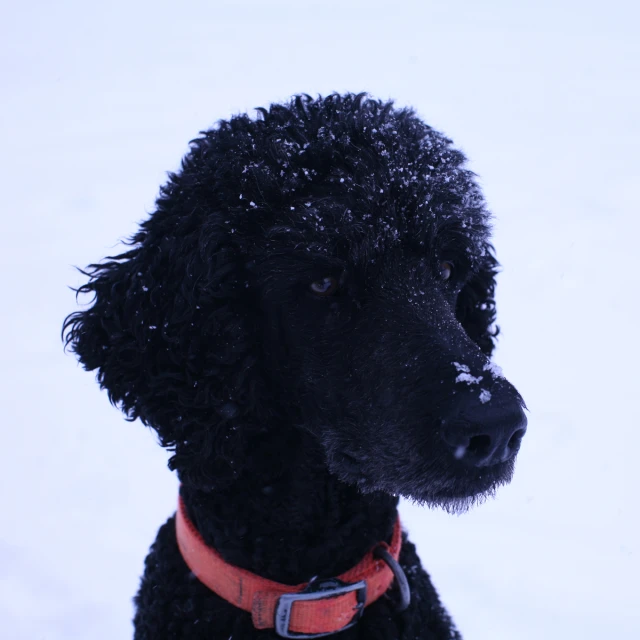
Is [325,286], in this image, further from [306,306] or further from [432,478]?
[432,478]

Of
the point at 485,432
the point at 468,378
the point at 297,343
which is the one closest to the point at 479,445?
the point at 485,432

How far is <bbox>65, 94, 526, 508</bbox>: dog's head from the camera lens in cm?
206

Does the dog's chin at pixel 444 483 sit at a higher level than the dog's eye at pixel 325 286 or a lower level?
lower

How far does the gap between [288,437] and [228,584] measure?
1.62 ft

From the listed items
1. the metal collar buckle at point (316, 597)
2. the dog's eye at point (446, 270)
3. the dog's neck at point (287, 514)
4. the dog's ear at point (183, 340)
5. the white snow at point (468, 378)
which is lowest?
the metal collar buckle at point (316, 597)

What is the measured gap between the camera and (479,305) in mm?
2707

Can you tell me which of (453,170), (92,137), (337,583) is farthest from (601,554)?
(92,137)

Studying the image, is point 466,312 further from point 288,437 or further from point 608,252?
point 608,252

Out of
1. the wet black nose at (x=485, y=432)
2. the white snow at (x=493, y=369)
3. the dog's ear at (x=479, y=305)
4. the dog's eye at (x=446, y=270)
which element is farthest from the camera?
the dog's ear at (x=479, y=305)

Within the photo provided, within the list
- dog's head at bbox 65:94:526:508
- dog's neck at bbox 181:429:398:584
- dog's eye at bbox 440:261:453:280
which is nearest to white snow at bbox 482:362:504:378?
dog's head at bbox 65:94:526:508

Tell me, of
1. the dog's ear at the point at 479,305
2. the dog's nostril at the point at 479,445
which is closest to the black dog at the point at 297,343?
the dog's nostril at the point at 479,445

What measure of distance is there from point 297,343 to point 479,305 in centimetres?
88

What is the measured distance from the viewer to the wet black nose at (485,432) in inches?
69.5

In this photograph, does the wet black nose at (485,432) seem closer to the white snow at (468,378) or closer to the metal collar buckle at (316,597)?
the white snow at (468,378)
